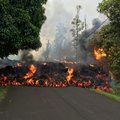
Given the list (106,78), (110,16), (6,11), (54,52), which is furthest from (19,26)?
(54,52)

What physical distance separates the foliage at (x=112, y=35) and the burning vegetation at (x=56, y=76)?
25.2ft

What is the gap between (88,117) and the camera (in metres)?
17.8

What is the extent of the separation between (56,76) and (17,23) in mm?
18071

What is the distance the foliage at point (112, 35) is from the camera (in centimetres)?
3756

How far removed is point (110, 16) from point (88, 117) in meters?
22.4

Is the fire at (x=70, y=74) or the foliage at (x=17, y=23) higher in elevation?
the foliage at (x=17, y=23)

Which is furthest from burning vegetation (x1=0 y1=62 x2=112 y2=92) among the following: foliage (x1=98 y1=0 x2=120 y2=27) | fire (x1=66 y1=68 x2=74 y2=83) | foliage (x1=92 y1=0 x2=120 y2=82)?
foliage (x1=98 y1=0 x2=120 y2=27)

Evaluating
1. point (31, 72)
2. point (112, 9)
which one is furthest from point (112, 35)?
point (31, 72)

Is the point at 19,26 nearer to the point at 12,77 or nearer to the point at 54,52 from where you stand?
the point at 12,77

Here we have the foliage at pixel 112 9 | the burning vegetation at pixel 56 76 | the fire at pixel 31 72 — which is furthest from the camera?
the fire at pixel 31 72

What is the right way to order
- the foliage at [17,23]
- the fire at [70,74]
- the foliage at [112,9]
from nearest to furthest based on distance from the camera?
the foliage at [17,23], the foliage at [112,9], the fire at [70,74]

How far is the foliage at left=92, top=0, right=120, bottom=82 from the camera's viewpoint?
123ft

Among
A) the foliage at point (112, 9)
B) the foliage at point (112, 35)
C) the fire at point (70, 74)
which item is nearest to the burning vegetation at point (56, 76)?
the fire at point (70, 74)

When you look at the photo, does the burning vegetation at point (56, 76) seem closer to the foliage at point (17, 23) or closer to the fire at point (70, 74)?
the fire at point (70, 74)
